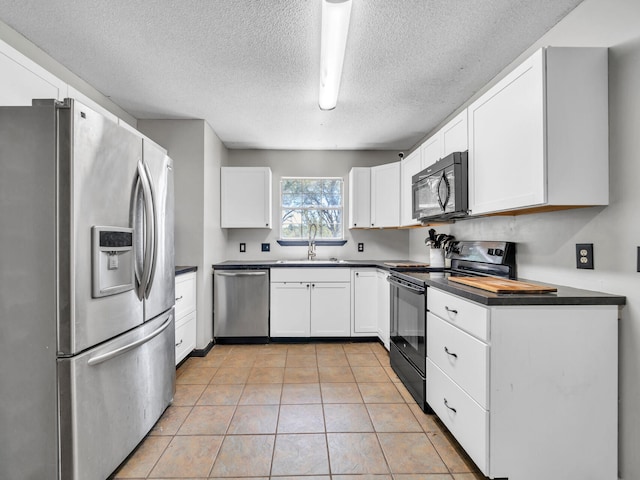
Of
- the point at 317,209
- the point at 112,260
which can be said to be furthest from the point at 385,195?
the point at 112,260

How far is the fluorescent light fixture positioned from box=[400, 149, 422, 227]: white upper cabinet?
1.14m

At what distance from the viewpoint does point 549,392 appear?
1418 mm

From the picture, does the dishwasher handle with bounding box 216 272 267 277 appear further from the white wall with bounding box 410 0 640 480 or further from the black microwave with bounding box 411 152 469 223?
the white wall with bounding box 410 0 640 480

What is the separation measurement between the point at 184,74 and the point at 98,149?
119 cm

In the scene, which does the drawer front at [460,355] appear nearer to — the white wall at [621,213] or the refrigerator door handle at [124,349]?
the white wall at [621,213]

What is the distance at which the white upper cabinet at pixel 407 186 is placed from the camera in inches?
124

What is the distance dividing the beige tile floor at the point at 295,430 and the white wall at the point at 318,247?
1.63 meters

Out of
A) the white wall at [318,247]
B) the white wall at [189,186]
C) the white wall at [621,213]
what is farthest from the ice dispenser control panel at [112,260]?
the white wall at [318,247]

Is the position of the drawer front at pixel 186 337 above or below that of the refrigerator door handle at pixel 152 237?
below

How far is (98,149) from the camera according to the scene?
1.45 metres

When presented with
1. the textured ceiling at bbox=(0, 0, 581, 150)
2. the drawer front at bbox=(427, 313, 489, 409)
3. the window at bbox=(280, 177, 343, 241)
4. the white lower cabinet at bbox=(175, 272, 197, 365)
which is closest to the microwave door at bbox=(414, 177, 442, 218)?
the textured ceiling at bbox=(0, 0, 581, 150)

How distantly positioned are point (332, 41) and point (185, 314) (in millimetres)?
2500

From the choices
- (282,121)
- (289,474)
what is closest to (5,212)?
(289,474)

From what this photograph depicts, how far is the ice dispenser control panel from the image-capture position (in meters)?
1.42
